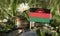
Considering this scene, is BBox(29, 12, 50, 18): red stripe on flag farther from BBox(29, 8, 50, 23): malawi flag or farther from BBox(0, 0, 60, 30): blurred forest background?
BBox(0, 0, 60, 30): blurred forest background

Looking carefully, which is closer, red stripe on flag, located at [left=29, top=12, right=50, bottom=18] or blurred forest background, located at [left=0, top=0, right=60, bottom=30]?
red stripe on flag, located at [left=29, top=12, right=50, bottom=18]

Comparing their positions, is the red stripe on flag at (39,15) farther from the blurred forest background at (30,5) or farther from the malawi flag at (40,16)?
the blurred forest background at (30,5)

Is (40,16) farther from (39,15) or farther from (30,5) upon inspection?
(30,5)

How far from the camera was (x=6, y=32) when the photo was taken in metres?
0.96

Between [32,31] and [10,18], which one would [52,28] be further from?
[10,18]

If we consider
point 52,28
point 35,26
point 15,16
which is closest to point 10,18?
point 15,16

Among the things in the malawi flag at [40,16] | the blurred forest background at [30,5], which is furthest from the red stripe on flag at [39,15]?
the blurred forest background at [30,5]

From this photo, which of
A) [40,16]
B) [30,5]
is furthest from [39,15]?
[30,5]

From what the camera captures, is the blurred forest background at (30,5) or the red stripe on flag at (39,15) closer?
the red stripe on flag at (39,15)

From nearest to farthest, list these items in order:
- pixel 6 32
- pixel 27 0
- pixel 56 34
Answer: pixel 56 34 → pixel 6 32 → pixel 27 0

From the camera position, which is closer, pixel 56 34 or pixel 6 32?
pixel 56 34

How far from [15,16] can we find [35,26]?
14 cm

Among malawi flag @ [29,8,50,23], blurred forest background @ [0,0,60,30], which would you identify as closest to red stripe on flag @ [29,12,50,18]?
malawi flag @ [29,8,50,23]

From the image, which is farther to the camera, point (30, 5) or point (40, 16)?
point (30, 5)
